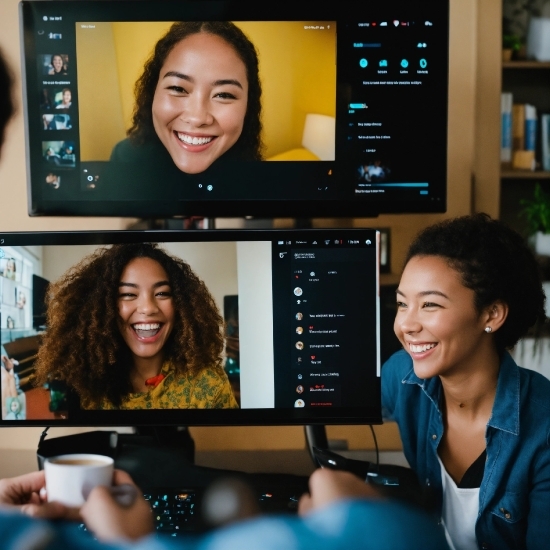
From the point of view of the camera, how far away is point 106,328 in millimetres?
1144

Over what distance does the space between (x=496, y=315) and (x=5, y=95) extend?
3.32 feet

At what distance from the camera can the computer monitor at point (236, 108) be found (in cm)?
118

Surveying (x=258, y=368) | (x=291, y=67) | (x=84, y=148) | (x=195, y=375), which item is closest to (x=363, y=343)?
(x=258, y=368)

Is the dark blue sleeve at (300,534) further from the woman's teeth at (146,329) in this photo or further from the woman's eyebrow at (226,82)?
the woman's eyebrow at (226,82)

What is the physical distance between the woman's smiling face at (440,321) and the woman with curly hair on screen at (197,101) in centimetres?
38

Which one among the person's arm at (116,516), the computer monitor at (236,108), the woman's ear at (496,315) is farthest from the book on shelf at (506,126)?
the person's arm at (116,516)

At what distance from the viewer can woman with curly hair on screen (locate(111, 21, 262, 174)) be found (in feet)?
3.92

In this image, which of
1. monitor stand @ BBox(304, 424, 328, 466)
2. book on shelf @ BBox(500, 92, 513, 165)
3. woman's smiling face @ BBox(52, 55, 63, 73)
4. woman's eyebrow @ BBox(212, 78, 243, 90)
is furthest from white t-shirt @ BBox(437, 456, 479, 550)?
book on shelf @ BBox(500, 92, 513, 165)

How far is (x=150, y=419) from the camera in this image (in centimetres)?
117

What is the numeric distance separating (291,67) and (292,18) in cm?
8

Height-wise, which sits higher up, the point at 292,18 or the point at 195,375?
the point at 292,18

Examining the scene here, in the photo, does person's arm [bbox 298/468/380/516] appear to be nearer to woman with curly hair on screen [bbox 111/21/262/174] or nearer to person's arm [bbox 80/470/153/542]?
person's arm [bbox 80/470/153/542]

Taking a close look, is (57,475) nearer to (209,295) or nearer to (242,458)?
(209,295)

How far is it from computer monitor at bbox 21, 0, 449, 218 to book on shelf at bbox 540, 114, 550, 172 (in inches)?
46.4
